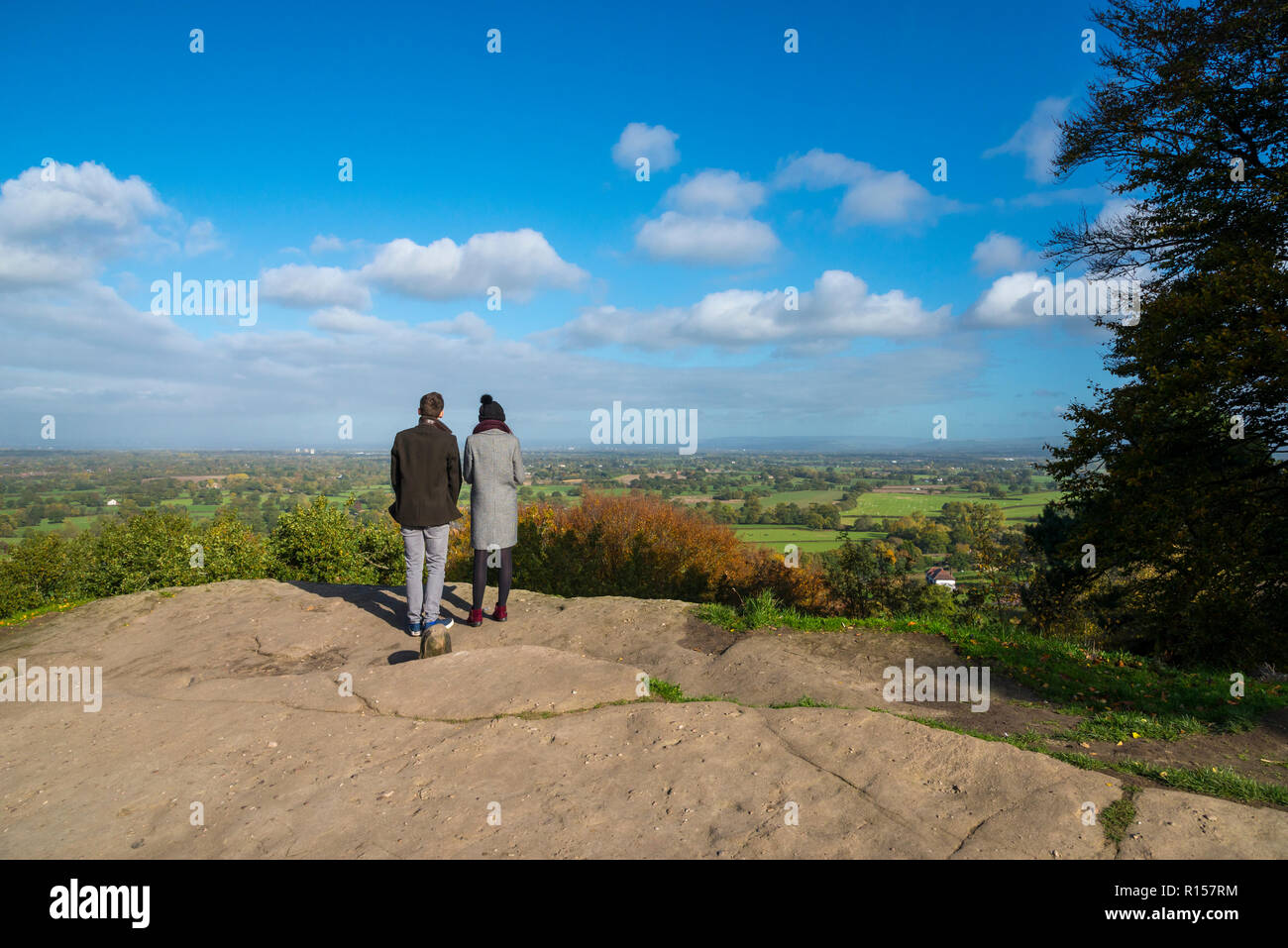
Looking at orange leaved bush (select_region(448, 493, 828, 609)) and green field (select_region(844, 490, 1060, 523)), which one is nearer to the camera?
orange leaved bush (select_region(448, 493, 828, 609))

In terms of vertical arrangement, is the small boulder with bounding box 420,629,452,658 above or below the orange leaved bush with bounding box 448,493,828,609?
above

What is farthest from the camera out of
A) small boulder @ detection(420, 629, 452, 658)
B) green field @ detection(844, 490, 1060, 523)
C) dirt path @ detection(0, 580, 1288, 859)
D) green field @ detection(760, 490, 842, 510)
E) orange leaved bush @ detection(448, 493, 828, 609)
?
green field @ detection(760, 490, 842, 510)

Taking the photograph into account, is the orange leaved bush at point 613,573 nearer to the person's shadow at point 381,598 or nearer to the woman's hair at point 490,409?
the person's shadow at point 381,598

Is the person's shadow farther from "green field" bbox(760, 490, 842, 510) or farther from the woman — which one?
"green field" bbox(760, 490, 842, 510)

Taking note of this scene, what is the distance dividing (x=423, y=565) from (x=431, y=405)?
1971mm

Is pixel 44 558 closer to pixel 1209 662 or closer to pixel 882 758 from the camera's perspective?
pixel 882 758

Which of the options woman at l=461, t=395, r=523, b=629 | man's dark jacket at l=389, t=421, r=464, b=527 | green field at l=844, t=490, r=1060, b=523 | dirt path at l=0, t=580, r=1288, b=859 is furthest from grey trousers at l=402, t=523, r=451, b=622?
green field at l=844, t=490, r=1060, b=523

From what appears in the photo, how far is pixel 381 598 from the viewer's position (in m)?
8.93

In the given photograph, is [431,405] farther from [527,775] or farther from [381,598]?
[527,775]

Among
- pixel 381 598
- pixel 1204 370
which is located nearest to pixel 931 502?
pixel 1204 370

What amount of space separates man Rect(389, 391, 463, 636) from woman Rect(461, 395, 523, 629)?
22 centimetres

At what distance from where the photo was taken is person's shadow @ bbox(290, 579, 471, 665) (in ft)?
26.8
